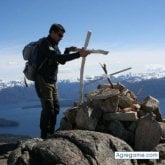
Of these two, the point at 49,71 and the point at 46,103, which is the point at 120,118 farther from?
the point at 49,71

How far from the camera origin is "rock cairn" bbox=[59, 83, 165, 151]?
1039 centimetres

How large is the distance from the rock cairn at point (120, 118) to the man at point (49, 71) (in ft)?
2.21

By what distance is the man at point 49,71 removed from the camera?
33.1 ft

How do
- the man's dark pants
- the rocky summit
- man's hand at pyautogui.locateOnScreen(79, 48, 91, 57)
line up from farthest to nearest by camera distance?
the man's dark pants
man's hand at pyautogui.locateOnScreen(79, 48, 91, 57)
the rocky summit

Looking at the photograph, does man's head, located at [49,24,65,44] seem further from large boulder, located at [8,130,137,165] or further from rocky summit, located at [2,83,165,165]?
large boulder, located at [8,130,137,165]

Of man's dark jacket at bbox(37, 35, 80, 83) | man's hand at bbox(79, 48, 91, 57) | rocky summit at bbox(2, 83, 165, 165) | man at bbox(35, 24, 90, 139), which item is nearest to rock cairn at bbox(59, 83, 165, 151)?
rocky summit at bbox(2, 83, 165, 165)

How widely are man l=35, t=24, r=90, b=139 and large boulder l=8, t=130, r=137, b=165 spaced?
1.95m

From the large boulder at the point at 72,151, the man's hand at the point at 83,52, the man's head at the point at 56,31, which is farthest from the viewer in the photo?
the man's head at the point at 56,31

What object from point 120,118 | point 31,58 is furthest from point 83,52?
point 120,118

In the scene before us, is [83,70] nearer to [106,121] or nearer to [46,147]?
[106,121]

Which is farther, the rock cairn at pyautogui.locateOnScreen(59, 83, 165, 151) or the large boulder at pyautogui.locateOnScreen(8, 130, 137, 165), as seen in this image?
the rock cairn at pyautogui.locateOnScreen(59, 83, 165, 151)

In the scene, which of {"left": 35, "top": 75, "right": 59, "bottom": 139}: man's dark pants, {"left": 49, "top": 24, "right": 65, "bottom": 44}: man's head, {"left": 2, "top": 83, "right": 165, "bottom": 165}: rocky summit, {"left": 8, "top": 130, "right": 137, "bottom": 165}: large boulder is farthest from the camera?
{"left": 35, "top": 75, "right": 59, "bottom": 139}: man's dark pants

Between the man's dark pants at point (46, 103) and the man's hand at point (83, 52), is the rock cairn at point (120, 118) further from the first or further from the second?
the man's hand at point (83, 52)

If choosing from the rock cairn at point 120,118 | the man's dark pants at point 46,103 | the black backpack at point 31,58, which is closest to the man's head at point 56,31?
the black backpack at point 31,58
